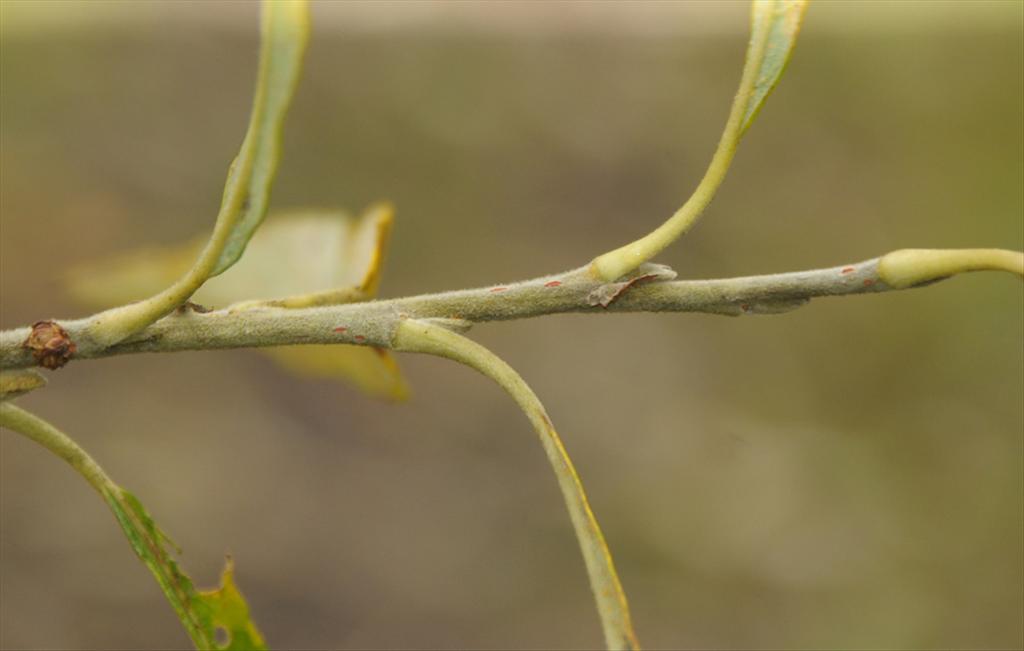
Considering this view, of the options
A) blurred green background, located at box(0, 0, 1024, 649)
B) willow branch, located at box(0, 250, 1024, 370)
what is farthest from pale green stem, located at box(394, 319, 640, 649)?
blurred green background, located at box(0, 0, 1024, 649)

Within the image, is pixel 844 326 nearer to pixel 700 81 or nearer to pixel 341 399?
pixel 700 81

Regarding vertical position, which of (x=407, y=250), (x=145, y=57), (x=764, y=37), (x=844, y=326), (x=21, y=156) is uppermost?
(x=145, y=57)

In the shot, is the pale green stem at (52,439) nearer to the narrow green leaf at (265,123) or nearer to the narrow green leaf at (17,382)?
the narrow green leaf at (17,382)

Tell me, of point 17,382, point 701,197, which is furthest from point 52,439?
point 701,197

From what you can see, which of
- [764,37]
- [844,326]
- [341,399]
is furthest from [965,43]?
[764,37]

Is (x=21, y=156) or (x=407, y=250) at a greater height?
(x=21, y=156)
